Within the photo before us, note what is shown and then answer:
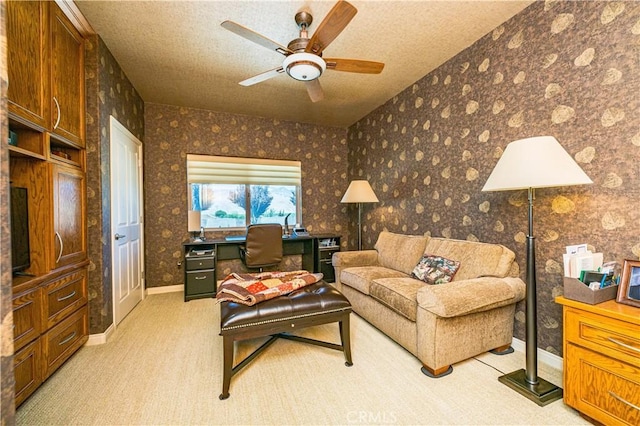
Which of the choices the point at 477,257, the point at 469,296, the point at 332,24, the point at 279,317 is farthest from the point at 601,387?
the point at 332,24

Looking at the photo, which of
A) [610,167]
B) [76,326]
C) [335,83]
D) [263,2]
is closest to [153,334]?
[76,326]

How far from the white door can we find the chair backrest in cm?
130

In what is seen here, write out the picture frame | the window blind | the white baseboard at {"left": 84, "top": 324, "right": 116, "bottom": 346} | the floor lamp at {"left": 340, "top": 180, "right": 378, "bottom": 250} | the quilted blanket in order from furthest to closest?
the window blind
the floor lamp at {"left": 340, "top": 180, "right": 378, "bottom": 250}
the white baseboard at {"left": 84, "top": 324, "right": 116, "bottom": 346}
the quilted blanket
the picture frame

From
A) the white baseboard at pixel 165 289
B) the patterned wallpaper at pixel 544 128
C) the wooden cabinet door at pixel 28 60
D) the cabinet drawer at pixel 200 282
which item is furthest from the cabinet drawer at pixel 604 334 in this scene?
the white baseboard at pixel 165 289

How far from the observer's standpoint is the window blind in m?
4.07

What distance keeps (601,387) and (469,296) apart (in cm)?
69

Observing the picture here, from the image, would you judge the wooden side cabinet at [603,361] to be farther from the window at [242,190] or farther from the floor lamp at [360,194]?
the window at [242,190]

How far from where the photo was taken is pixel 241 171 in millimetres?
4297

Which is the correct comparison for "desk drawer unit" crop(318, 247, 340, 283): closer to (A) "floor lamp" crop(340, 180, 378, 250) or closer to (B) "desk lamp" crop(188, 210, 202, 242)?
(A) "floor lamp" crop(340, 180, 378, 250)

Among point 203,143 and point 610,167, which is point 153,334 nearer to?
point 203,143

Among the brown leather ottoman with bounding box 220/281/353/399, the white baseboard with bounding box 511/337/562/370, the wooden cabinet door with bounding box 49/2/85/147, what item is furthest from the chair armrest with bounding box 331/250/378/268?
the wooden cabinet door with bounding box 49/2/85/147

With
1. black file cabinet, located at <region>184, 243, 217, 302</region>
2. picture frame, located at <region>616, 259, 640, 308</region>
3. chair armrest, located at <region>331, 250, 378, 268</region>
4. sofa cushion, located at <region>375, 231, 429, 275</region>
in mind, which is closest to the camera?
picture frame, located at <region>616, 259, 640, 308</region>

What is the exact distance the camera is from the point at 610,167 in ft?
5.46

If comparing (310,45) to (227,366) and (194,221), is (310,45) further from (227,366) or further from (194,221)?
(194,221)
